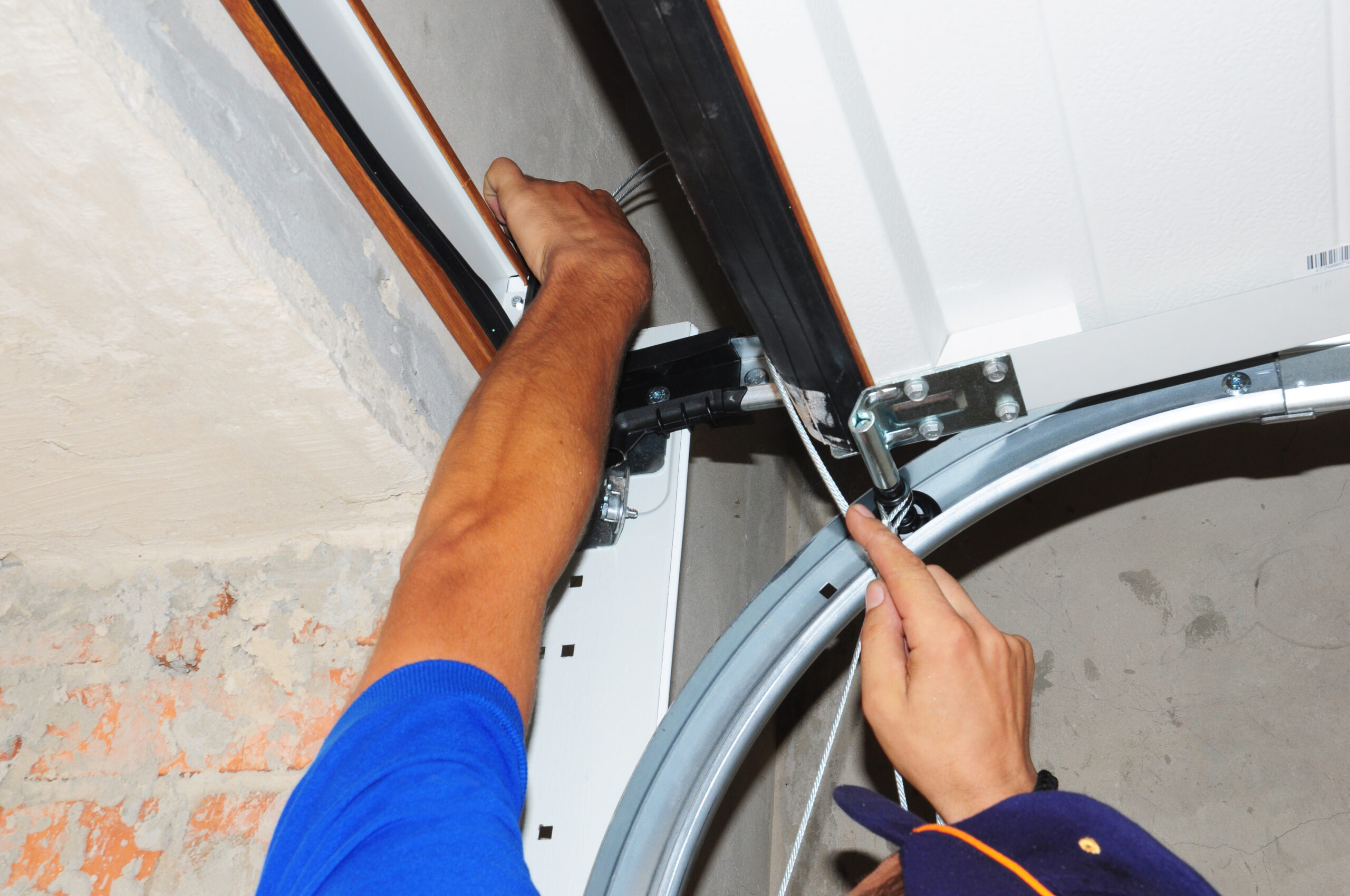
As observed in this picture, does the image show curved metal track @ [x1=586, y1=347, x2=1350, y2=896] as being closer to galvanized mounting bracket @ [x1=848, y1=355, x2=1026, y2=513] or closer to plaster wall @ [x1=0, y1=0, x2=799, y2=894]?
galvanized mounting bracket @ [x1=848, y1=355, x2=1026, y2=513]

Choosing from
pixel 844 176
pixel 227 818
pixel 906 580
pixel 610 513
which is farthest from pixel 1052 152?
pixel 227 818

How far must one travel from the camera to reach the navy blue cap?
1.63 ft

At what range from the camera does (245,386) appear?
0.72m

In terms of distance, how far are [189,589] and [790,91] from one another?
0.85m

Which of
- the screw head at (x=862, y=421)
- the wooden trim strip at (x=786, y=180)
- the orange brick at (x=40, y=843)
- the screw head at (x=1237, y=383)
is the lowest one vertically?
the orange brick at (x=40, y=843)

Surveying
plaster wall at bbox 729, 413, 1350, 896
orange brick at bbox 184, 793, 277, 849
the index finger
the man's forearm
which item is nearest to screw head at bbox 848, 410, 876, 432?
the index finger

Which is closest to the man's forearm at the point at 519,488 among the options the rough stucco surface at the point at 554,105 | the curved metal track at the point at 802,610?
the curved metal track at the point at 802,610

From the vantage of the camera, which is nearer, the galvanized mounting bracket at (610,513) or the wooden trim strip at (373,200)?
the wooden trim strip at (373,200)

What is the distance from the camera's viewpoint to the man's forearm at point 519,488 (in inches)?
22.5

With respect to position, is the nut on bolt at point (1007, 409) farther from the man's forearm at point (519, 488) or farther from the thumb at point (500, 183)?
the thumb at point (500, 183)

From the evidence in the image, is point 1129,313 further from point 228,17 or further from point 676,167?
point 228,17

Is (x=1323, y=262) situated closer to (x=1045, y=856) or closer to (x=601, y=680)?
(x=1045, y=856)

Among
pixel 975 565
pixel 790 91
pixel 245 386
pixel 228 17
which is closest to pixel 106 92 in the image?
pixel 228 17

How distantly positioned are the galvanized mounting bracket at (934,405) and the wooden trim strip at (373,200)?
42cm
